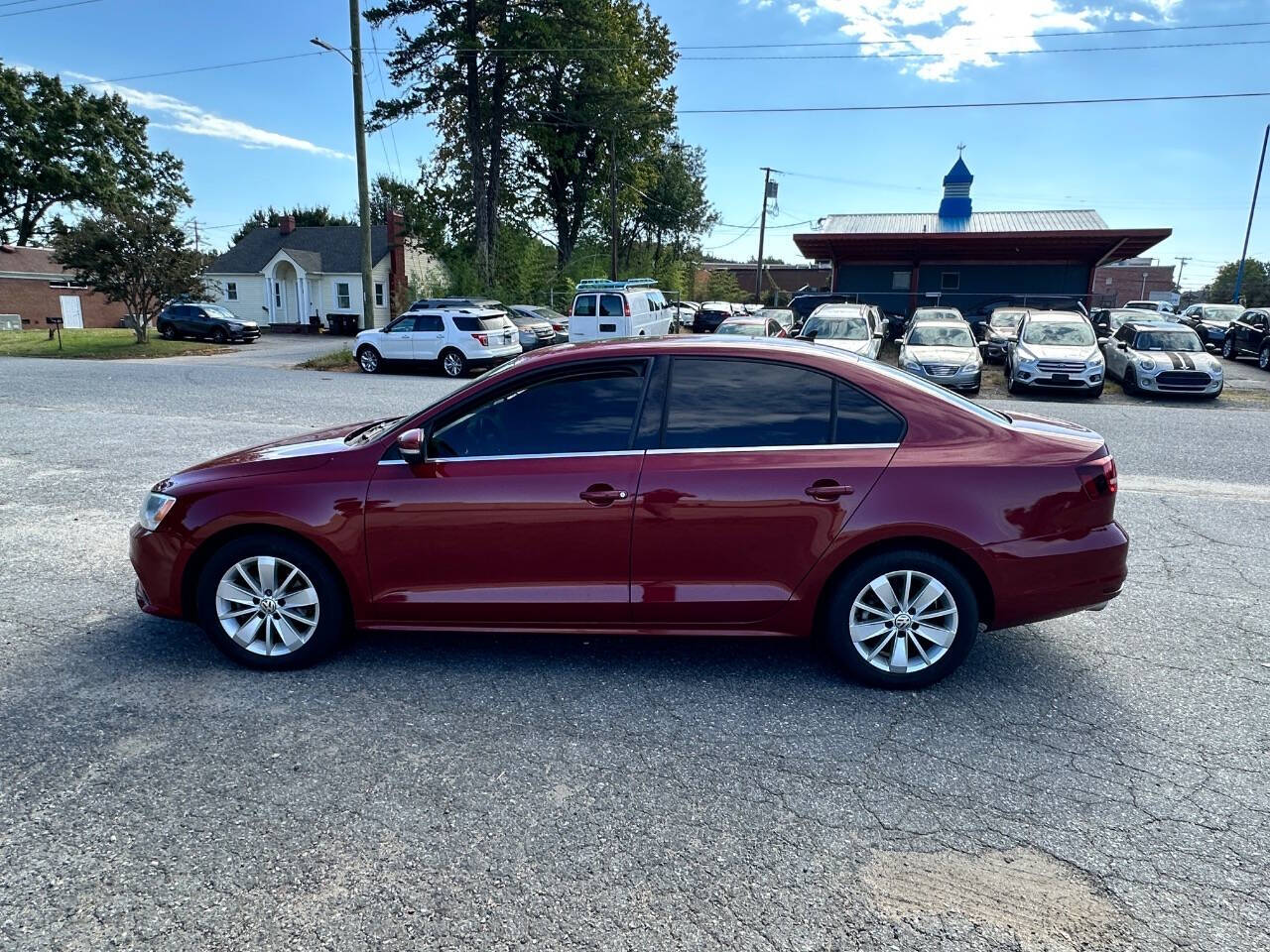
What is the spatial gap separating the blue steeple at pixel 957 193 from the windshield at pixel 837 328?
726 inches

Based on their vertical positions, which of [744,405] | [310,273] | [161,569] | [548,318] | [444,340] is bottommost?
[161,569]

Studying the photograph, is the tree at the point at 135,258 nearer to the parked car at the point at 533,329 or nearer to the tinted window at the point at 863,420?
the parked car at the point at 533,329

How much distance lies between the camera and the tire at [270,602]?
13.0 feet

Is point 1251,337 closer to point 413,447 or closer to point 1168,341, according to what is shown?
point 1168,341

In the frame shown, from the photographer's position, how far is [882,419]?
3.87 meters

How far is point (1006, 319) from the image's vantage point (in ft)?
77.3

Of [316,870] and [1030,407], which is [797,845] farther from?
[1030,407]

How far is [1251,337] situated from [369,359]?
1021 inches

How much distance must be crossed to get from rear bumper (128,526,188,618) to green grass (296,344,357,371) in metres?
19.7

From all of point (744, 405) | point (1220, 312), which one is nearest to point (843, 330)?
point (744, 405)

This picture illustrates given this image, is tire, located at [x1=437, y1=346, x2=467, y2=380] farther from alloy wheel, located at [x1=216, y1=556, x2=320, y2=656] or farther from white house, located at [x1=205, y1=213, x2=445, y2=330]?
white house, located at [x1=205, y1=213, x2=445, y2=330]

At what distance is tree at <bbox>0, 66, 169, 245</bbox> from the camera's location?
155 feet

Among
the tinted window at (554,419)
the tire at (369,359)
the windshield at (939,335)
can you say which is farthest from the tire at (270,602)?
the tire at (369,359)

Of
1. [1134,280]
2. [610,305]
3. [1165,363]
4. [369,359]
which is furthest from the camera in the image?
[1134,280]
